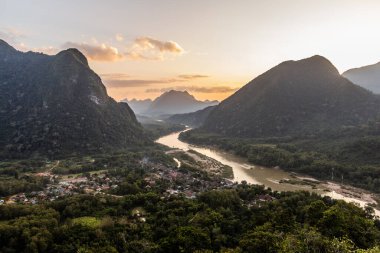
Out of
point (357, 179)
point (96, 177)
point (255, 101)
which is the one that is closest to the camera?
point (96, 177)

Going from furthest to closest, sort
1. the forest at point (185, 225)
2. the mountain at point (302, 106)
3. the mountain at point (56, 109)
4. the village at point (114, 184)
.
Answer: the mountain at point (302, 106), the mountain at point (56, 109), the village at point (114, 184), the forest at point (185, 225)

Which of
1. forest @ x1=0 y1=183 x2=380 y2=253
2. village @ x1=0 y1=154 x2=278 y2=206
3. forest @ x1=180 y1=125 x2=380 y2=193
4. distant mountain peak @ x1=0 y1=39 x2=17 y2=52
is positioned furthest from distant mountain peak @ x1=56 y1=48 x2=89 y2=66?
forest @ x1=0 y1=183 x2=380 y2=253

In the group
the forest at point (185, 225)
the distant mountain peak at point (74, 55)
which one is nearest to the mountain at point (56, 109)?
the distant mountain peak at point (74, 55)

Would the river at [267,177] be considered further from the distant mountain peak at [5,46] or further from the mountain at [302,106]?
the distant mountain peak at [5,46]

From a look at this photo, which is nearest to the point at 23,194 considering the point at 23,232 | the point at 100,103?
the point at 23,232

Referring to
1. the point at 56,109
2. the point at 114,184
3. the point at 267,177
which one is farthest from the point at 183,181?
the point at 56,109

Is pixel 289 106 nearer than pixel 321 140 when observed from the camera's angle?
No

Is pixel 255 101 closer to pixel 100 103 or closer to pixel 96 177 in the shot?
pixel 100 103

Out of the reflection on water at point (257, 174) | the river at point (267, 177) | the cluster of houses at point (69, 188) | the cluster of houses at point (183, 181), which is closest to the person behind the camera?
the cluster of houses at point (69, 188)
